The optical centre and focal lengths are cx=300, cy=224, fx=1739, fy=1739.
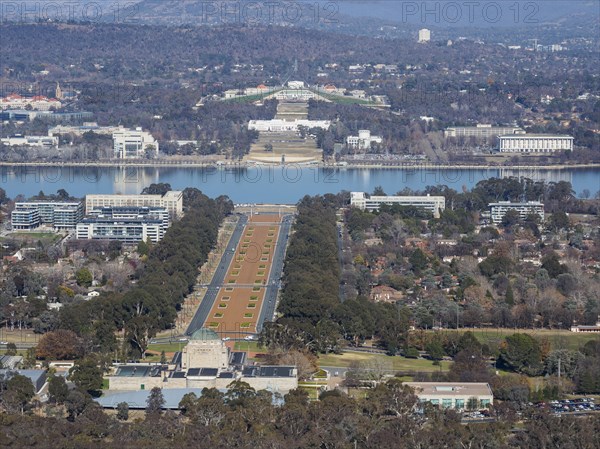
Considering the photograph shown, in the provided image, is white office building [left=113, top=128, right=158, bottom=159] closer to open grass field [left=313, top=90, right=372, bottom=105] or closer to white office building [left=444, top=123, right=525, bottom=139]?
white office building [left=444, top=123, right=525, bottom=139]

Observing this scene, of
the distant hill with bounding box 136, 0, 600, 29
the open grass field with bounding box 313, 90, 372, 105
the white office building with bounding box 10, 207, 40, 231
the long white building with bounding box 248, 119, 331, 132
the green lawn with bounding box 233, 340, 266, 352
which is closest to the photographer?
the green lawn with bounding box 233, 340, 266, 352

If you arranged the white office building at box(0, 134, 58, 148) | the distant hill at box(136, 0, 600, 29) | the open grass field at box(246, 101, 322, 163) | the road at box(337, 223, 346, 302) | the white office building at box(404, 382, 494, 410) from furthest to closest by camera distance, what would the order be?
1. the distant hill at box(136, 0, 600, 29)
2. the white office building at box(0, 134, 58, 148)
3. the open grass field at box(246, 101, 322, 163)
4. the road at box(337, 223, 346, 302)
5. the white office building at box(404, 382, 494, 410)

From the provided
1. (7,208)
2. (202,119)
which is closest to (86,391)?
(7,208)

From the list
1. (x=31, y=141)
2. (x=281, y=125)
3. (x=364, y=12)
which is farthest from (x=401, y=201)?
(x=364, y=12)

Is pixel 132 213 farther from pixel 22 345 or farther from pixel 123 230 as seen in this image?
pixel 22 345

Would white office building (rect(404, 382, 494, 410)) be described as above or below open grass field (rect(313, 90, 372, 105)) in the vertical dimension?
above

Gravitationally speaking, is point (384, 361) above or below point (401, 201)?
above

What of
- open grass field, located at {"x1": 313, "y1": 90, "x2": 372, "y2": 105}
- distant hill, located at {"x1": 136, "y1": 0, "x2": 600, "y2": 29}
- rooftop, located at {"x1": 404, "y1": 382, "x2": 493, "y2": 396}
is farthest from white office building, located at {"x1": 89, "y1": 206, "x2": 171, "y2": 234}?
distant hill, located at {"x1": 136, "y1": 0, "x2": 600, "y2": 29}
